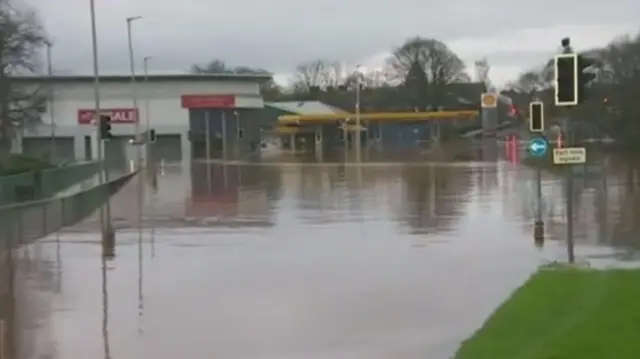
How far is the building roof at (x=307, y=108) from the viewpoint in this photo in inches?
5103

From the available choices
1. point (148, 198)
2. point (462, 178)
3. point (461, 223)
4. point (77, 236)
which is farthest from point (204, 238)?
point (462, 178)

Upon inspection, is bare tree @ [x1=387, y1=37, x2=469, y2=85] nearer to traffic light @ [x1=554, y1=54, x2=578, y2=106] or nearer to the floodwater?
the floodwater

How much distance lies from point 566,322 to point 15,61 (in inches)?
2365

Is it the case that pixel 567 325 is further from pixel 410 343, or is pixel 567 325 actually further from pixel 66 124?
pixel 66 124

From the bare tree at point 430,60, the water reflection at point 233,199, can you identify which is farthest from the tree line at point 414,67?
the water reflection at point 233,199

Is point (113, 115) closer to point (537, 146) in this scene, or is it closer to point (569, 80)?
point (537, 146)

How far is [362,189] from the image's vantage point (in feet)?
145

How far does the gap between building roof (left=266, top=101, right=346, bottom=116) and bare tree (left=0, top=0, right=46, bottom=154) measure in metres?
56.3

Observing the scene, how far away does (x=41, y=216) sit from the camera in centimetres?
3073

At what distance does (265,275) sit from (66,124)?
87.7 m

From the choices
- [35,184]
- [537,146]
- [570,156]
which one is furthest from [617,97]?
[570,156]

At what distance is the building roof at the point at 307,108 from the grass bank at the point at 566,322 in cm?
11091

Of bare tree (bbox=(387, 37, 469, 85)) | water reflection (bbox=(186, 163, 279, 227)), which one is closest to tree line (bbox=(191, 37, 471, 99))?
bare tree (bbox=(387, 37, 469, 85))

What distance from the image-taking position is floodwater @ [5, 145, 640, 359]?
12508 mm
